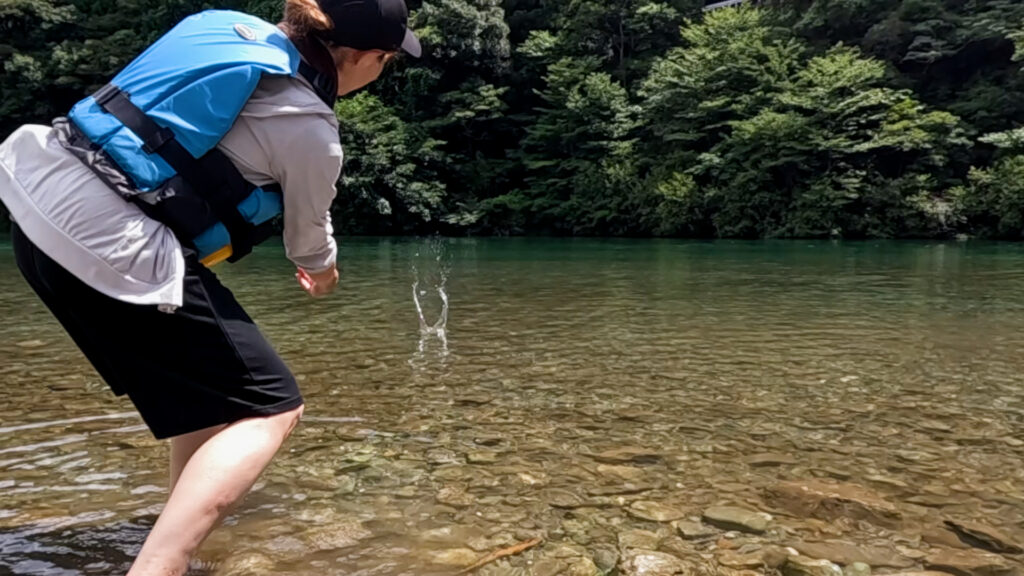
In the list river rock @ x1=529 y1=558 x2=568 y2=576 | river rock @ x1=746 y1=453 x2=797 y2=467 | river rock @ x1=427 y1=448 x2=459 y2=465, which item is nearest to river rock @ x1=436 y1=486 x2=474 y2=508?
river rock @ x1=427 y1=448 x2=459 y2=465

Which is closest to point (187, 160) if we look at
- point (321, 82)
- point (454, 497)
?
point (321, 82)

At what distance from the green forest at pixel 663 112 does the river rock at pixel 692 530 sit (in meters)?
22.9

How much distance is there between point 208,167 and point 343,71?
0.42 meters

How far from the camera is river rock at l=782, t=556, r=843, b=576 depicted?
2191 millimetres

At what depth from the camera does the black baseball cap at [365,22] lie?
1616 mm

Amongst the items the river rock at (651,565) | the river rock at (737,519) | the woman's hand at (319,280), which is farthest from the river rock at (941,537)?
the woman's hand at (319,280)

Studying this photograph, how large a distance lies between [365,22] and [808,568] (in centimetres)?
199

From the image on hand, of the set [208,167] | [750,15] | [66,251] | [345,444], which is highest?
[750,15]

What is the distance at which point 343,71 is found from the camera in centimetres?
175

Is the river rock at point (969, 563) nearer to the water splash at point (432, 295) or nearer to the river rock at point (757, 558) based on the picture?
the river rock at point (757, 558)

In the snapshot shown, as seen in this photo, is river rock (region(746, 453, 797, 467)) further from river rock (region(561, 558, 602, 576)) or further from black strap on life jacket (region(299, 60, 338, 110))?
black strap on life jacket (region(299, 60, 338, 110))

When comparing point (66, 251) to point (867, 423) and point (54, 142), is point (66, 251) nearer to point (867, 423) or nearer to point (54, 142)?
point (54, 142)

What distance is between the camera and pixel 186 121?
1.50 metres

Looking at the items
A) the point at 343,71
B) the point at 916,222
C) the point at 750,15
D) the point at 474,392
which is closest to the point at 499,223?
the point at 750,15
